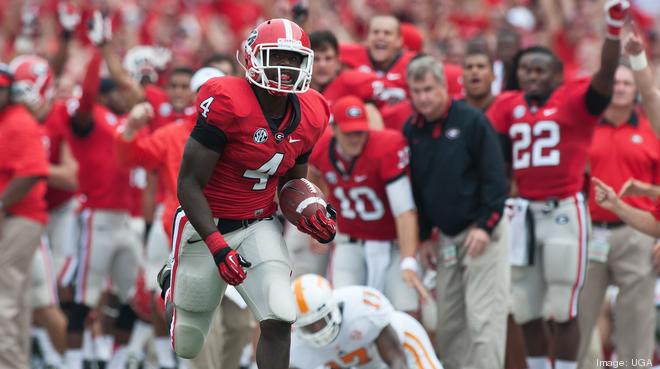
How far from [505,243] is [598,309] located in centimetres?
99

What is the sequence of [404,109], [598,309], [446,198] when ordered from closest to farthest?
1. [446,198]
2. [598,309]
3. [404,109]

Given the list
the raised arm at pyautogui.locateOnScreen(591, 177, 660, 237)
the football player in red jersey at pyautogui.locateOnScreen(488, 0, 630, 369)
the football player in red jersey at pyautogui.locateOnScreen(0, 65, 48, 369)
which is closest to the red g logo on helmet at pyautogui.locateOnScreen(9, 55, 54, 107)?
the football player in red jersey at pyautogui.locateOnScreen(0, 65, 48, 369)

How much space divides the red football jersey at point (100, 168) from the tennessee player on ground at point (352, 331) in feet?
10.1

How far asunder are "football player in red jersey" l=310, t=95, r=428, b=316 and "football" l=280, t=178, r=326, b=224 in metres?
1.52

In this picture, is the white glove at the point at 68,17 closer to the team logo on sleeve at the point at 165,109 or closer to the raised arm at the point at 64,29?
the raised arm at the point at 64,29

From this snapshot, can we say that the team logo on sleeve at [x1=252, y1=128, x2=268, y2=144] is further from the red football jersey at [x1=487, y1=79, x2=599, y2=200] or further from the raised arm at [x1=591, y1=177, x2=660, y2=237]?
the red football jersey at [x1=487, y1=79, x2=599, y2=200]

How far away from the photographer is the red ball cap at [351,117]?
285 inches

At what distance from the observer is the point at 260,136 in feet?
17.7

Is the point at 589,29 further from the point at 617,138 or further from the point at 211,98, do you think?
the point at 211,98

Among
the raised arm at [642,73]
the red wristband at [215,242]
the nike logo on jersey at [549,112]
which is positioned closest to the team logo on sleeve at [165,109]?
the nike logo on jersey at [549,112]

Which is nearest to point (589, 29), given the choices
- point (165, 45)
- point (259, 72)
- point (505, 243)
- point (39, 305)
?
point (165, 45)

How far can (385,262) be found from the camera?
7.45 metres

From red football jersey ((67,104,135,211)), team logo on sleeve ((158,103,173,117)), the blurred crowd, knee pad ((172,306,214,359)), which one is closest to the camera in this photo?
knee pad ((172,306,214,359))

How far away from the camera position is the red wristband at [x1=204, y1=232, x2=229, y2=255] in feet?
17.2
